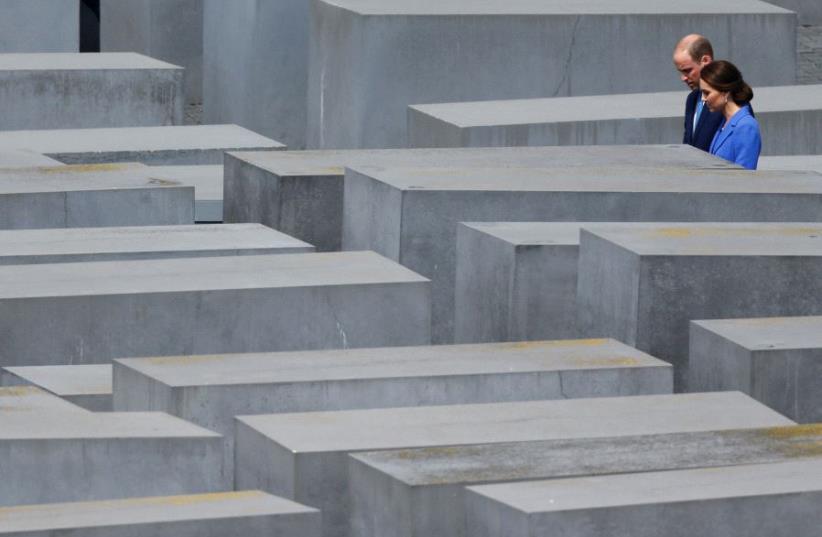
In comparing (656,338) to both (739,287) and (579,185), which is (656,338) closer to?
(739,287)

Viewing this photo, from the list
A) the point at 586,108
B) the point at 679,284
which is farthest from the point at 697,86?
the point at 679,284

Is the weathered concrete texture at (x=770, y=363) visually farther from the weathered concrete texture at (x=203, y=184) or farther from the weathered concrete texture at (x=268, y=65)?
the weathered concrete texture at (x=268, y=65)

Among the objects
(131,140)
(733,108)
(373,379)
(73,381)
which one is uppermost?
(733,108)

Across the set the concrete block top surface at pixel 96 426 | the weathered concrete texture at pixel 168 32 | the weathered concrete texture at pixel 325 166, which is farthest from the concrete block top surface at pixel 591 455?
the weathered concrete texture at pixel 168 32

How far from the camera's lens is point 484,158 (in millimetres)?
8141

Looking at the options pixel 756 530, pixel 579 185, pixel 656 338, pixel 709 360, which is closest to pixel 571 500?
pixel 756 530

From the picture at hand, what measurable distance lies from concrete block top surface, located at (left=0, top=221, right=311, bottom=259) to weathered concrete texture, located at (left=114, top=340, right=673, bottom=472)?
4.84ft

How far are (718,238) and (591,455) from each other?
1.97 metres

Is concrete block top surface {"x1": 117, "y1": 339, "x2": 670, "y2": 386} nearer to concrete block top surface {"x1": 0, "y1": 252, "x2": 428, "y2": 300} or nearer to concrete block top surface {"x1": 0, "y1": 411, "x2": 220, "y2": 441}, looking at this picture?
concrete block top surface {"x1": 0, "y1": 411, "x2": 220, "y2": 441}

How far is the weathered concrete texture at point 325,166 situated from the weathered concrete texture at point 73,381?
1.89 meters

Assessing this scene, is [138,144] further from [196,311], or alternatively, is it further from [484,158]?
[196,311]

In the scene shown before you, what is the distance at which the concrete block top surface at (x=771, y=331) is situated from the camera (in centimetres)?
544

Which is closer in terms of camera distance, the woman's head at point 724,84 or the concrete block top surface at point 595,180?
the concrete block top surface at point 595,180

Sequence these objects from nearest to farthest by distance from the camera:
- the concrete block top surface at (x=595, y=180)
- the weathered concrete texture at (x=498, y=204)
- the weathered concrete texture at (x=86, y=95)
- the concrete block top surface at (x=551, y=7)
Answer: the weathered concrete texture at (x=498, y=204) → the concrete block top surface at (x=595, y=180) → the concrete block top surface at (x=551, y=7) → the weathered concrete texture at (x=86, y=95)
